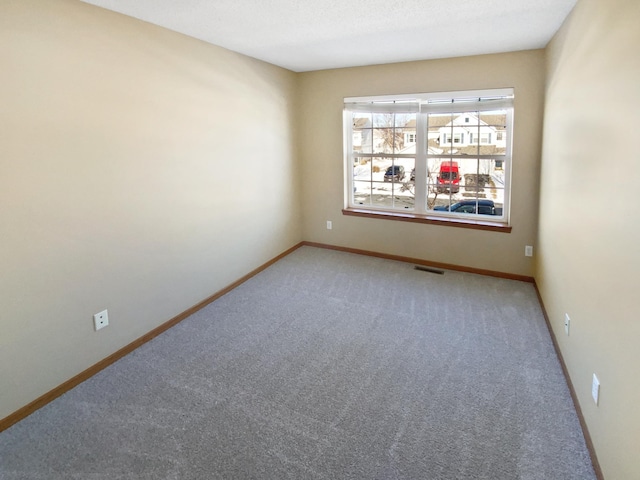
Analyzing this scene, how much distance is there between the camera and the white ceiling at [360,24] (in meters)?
2.40

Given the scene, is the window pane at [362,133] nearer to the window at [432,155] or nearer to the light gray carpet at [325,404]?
the window at [432,155]

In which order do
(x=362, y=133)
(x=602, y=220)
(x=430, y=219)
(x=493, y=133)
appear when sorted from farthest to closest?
(x=362, y=133), (x=430, y=219), (x=493, y=133), (x=602, y=220)

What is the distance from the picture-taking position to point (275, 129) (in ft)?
14.7

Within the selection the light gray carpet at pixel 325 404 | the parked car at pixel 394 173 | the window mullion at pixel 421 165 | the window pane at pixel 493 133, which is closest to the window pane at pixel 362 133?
the parked car at pixel 394 173

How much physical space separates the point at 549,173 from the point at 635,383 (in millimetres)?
2272

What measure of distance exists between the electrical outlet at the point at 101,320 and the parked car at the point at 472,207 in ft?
11.7

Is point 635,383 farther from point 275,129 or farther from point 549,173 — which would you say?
point 275,129

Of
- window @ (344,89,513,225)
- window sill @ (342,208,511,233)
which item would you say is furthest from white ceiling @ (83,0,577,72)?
window sill @ (342,208,511,233)

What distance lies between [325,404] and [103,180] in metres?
2.01

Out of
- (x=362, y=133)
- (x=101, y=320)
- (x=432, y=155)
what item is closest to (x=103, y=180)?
(x=101, y=320)

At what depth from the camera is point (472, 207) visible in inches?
171

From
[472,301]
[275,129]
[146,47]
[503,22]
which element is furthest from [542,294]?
[146,47]

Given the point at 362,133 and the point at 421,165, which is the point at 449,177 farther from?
the point at 362,133

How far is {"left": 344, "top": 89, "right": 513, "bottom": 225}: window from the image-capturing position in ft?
13.4
